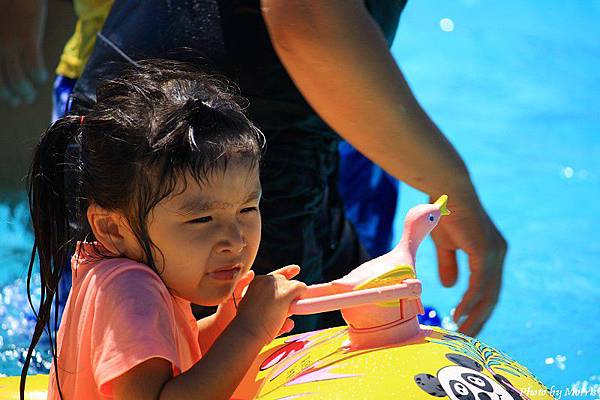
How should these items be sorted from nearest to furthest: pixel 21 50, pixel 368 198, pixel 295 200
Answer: pixel 295 200, pixel 368 198, pixel 21 50

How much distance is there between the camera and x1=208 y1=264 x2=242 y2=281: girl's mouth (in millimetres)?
1247

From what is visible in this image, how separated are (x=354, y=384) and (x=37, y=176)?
0.50 metres

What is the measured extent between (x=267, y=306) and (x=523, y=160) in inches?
115

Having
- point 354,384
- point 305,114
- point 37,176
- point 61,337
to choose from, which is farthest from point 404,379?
point 305,114

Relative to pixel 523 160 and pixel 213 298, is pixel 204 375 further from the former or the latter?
pixel 523 160

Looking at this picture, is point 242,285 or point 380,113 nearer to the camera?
point 242,285

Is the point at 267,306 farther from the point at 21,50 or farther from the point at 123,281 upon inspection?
the point at 21,50

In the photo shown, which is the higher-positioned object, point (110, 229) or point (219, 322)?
point (110, 229)

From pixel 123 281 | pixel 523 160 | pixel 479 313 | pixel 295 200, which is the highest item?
pixel 123 281

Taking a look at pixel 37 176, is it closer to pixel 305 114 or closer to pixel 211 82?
pixel 211 82

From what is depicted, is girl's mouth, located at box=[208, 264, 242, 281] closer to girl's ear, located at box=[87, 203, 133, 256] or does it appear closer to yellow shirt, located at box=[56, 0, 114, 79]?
girl's ear, located at box=[87, 203, 133, 256]

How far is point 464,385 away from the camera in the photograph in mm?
1154

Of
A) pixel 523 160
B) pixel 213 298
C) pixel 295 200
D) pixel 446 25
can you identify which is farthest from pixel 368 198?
pixel 446 25

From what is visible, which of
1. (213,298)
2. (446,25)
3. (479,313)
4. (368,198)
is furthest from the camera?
(446,25)
